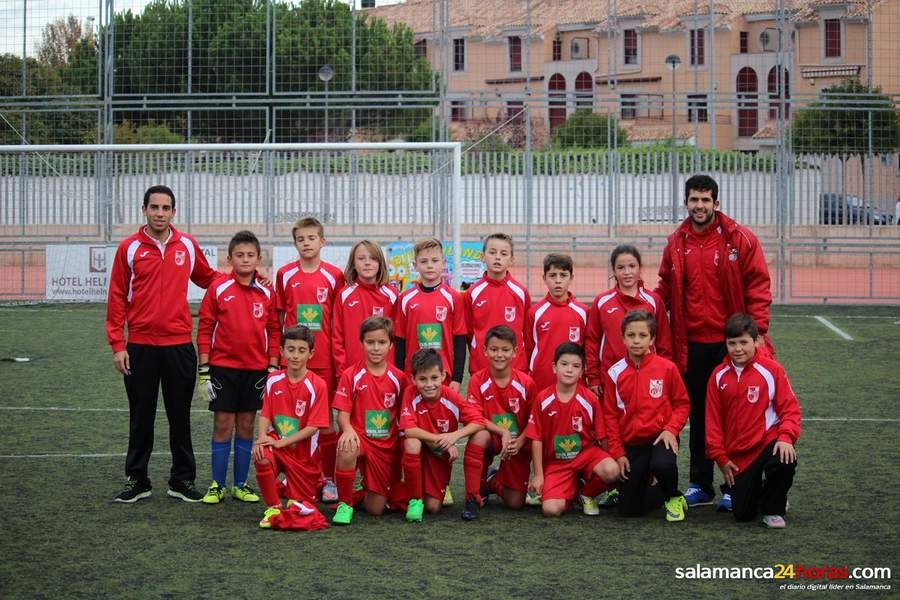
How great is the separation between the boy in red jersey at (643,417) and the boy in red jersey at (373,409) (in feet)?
3.90

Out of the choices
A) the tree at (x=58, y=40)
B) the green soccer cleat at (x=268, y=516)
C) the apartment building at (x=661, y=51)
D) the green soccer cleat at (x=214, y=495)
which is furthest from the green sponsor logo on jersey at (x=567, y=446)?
the tree at (x=58, y=40)

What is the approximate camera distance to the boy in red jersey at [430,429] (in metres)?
6.50

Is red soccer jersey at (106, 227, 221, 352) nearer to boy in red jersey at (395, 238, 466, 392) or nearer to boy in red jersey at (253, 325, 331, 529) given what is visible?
boy in red jersey at (253, 325, 331, 529)

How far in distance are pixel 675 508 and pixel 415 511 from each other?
4.52 feet

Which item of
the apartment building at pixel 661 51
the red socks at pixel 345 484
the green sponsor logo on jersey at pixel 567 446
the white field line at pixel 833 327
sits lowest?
the red socks at pixel 345 484

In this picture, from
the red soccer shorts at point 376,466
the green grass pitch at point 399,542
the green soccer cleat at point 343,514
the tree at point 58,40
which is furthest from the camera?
the tree at point 58,40

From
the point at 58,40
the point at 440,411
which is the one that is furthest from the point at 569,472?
the point at 58,40

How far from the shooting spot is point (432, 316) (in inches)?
285

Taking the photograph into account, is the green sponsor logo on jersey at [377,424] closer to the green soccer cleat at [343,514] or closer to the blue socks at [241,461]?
the green soccer cleat at [343,514]

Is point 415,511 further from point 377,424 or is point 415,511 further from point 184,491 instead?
point 184,491

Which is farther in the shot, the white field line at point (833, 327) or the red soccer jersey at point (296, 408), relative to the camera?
the white field line at point (833, 327)

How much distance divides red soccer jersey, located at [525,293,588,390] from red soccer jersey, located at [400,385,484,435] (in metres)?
0.66

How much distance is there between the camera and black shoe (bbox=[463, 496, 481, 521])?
6430 millimetres

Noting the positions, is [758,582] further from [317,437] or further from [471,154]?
[471,154]
